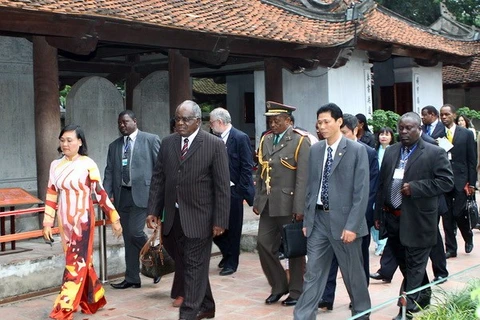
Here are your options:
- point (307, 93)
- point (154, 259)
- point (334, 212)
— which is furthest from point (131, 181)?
point (307, 93)

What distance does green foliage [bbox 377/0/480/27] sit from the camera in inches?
1188

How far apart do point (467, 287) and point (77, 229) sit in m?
3.32

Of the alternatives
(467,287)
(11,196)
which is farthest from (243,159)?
(467,287)

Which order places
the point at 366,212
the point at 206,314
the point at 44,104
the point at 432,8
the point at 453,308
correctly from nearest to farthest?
1. the point at 453,308
2. the point at 206,314
3. the point at 366,212
4. the point at 44,104
5. the point at 432,8

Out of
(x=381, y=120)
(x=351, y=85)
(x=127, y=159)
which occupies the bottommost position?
(x=127, y=159)

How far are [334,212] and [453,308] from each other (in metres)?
1.11

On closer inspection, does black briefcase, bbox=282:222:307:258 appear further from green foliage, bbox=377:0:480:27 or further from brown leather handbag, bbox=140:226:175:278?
green foliage, bbox=377:0:480:27

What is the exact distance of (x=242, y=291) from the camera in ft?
24.6

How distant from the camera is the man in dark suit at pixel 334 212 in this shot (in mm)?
5477

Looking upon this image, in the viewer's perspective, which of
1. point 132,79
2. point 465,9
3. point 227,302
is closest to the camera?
point 227,302

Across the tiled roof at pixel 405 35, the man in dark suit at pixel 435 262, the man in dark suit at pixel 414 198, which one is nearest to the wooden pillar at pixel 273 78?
the tiled roof at pixel 405 35

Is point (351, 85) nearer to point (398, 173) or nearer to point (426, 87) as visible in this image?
point (426, 87)

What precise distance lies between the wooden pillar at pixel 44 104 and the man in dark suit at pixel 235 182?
2.74 m

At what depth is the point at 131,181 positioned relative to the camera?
753 cm
